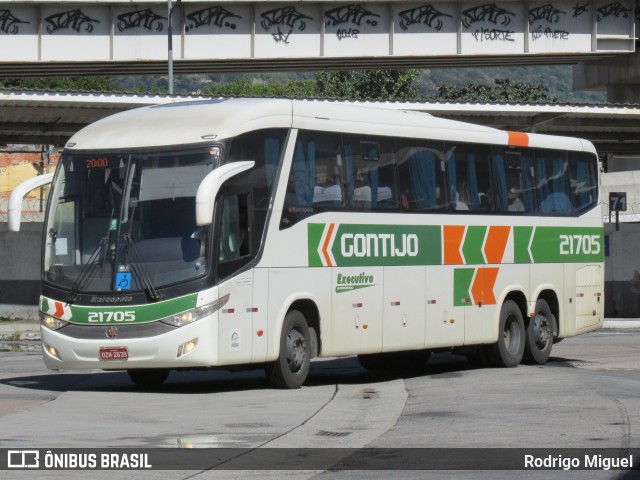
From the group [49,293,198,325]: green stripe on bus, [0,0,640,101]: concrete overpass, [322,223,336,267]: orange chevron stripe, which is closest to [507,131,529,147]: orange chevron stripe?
[322,223,336,267]: orange chevron stripe

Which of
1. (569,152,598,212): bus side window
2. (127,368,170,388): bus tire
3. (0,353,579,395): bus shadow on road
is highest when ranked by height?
(569,152,598,212): bus side window

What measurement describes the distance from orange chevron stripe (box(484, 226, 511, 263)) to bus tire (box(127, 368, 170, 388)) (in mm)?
5571

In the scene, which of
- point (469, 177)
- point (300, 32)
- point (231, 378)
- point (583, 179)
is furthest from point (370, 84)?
point (231, 378)

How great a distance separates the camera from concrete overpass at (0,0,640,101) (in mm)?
49031

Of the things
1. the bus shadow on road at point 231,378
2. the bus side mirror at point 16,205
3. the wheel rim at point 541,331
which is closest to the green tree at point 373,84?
the wheel rim at point 541,331

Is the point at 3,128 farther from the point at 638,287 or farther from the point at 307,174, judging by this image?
the point at 307,174

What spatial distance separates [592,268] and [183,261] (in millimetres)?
10248

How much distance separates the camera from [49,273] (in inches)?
683

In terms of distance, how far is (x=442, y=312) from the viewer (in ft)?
68.4

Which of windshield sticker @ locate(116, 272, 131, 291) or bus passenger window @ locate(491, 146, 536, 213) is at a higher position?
bus passenger window @ locate(491, 146, 536, 213)

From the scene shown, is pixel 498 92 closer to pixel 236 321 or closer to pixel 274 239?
pixel 274 239

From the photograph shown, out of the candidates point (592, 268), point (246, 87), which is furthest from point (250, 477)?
point (246, 87)

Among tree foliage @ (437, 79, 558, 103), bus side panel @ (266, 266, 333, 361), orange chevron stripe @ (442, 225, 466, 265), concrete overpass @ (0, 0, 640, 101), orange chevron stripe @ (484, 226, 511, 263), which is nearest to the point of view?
bus side panel @ (266, 266, 333, 361)

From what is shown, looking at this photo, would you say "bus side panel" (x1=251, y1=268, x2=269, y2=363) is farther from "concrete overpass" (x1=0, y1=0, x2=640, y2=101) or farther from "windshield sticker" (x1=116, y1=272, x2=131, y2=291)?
"concrete overpass" (x1=0, y1=0, x2=640, y2=101)
